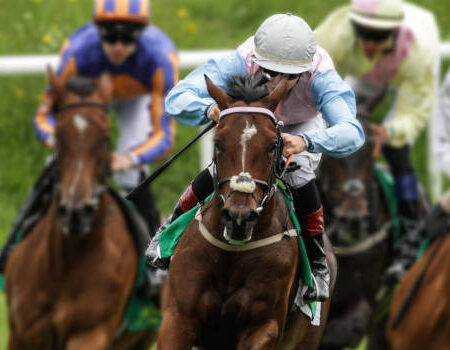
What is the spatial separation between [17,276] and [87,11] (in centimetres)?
631

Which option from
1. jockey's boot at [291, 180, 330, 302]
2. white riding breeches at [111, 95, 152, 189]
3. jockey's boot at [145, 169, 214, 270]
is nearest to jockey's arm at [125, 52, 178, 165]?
white riding breeches at [111, 95, 152, 189]

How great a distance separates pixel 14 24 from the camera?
Answer: 557 inches

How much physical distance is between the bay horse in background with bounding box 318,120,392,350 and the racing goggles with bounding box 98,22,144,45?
5.09 feet

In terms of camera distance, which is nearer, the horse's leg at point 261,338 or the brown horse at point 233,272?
the brown horse at point 233,272

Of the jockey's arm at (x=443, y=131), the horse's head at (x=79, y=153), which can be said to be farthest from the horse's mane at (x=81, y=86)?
the jockey's arm at (x=443, y=131)

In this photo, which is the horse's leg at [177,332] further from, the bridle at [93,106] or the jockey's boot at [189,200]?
the bridle at [93,106]

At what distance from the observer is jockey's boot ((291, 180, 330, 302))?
6418mm

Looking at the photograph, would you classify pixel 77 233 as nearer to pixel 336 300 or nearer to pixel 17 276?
pixel 17 276

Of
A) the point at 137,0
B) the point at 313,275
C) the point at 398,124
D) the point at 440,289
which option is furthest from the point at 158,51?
the point at 313,275

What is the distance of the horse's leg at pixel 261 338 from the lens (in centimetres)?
594

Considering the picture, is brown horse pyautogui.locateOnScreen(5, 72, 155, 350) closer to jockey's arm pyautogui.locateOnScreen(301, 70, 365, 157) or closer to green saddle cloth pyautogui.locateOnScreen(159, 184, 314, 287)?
green saddle cloth pyautogui.locateOnScreen(159, 184, 314, 287)

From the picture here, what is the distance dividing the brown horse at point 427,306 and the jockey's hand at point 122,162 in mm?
2083

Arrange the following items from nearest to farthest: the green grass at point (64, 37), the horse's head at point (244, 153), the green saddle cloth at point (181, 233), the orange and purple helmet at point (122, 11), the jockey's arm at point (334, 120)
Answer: the horse's head at point (244, 153) → the jockey's arm at point (334, 120) → the green saddle cloth at point (181, 233) → the orange and purple helmet at point (122, 11) → the green grass at point (64, 37)

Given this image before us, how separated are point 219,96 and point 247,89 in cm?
12
